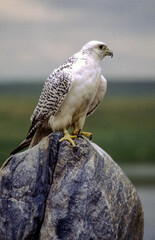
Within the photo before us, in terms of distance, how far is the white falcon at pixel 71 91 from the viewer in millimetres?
4484

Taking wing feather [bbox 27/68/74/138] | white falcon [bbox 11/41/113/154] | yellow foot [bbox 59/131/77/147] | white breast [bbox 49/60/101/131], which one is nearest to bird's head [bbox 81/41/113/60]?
white falcon [bbox 11/41/113/154]

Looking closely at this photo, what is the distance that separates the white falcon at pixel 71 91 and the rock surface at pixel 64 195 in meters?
0.18

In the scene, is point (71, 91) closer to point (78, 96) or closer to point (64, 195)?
point (78, 96)

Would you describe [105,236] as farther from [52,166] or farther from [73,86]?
[73,86]

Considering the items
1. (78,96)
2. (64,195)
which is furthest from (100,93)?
(64,195)

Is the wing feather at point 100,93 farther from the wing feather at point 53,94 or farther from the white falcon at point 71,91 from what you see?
the wing feather at point 53,94

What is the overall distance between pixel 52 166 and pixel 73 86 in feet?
2.44

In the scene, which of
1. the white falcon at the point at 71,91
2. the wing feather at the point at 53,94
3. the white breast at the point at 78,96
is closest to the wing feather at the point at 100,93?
the white falcon at the point at 71,91

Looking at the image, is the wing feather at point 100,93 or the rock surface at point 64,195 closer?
the rock surface at point 64,195

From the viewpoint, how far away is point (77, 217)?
14.2 feet

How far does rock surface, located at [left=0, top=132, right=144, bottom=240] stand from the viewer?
14.2 ft

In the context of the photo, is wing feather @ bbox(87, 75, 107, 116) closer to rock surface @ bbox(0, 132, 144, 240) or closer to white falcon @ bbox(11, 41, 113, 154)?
white falcon @ bbox(11, 41, 113, 154)

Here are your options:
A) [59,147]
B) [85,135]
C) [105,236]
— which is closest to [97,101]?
[85,135]

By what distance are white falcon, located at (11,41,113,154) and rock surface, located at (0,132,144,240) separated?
0.18m
